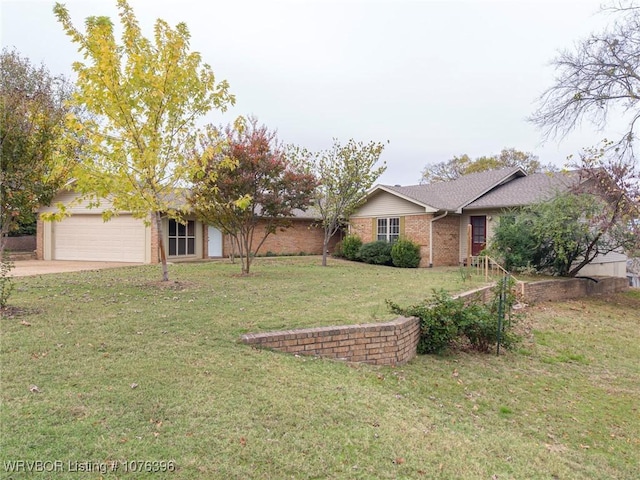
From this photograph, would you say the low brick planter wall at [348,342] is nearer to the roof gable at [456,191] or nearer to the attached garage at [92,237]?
the roof gable at [456,191]

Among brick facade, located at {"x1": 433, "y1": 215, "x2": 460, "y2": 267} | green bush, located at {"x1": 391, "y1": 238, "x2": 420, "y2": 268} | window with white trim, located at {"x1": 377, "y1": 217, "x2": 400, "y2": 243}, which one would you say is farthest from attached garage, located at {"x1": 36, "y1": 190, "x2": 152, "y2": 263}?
brick facade, located at {"x1": 433, "y1": 215, "x2": 460, "y2": 267}

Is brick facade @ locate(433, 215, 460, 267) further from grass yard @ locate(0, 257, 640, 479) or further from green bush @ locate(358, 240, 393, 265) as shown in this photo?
grass yard @ locate(0, 257, 640, 479)

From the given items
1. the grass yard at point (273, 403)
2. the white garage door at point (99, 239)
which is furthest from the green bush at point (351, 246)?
the grass yard at point (273, 403)

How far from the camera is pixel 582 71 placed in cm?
1540

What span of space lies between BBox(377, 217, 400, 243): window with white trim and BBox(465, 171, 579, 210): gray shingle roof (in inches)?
→ 130

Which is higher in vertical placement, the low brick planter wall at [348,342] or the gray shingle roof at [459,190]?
the gray shingle roof at [459,190]

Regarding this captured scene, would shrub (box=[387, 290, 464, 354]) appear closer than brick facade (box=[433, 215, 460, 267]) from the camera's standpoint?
Yes

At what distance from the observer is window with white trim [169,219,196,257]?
17.6m

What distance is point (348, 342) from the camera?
17.4 feet

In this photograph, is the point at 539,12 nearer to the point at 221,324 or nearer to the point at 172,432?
the point at 221,324

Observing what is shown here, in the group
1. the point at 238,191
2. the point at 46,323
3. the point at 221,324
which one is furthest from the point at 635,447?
the point at 238,191

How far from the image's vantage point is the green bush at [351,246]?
20.6 m

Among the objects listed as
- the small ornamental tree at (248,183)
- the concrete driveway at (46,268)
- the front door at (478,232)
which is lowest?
the concrete driveway at (46,268)

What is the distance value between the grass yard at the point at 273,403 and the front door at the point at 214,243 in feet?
39.2
